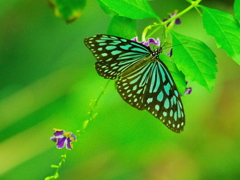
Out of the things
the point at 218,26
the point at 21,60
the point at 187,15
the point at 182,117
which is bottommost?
the point at 182,117

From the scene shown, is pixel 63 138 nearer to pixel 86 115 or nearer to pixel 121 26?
pixel 121 26

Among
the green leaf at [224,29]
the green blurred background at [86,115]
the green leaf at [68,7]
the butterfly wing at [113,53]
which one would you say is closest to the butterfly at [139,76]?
the butterfly wing at [113,53]

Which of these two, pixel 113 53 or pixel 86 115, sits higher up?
pixel 86 115

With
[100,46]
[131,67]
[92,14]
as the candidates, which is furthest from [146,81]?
[92,14]

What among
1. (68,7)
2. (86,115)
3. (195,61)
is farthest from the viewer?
(86,115)

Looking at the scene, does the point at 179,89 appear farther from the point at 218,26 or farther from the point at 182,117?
the point at 218,26

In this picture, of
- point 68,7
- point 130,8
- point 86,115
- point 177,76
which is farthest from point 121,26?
point 86,115

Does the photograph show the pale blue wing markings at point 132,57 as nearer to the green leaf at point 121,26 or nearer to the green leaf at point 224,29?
the green leaf at point 121,26
